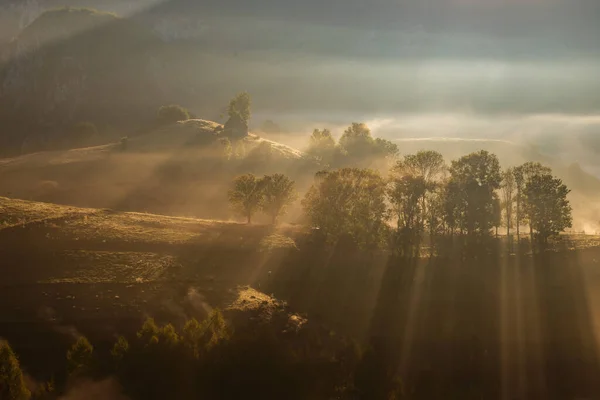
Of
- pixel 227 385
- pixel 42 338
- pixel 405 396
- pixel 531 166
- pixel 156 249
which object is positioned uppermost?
pixel 531 166

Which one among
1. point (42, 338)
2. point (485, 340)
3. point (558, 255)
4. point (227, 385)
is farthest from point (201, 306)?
point (558, 255)

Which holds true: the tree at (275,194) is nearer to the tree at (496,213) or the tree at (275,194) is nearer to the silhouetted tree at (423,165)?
the silhouetted tree at (423,165)

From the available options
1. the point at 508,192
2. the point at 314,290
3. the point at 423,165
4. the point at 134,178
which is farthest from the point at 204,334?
the point at 134,178

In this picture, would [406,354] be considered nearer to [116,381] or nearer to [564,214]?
[116,381]

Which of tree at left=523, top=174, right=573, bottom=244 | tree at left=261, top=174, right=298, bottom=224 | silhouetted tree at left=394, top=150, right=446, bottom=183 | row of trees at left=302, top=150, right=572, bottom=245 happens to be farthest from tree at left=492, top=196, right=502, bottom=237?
tree at left=261, top=174, right=298, bottom=224

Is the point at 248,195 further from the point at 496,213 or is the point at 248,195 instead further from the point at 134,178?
the point at 134,178

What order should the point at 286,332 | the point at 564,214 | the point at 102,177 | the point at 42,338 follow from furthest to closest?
1. the point at 102,177
2. the point at 564,214
3. the point at 286,332
4. the point at 42,338

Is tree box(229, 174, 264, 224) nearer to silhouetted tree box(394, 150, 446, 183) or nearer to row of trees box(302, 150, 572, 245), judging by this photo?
row of trees box(302, 150, 572, 245)
